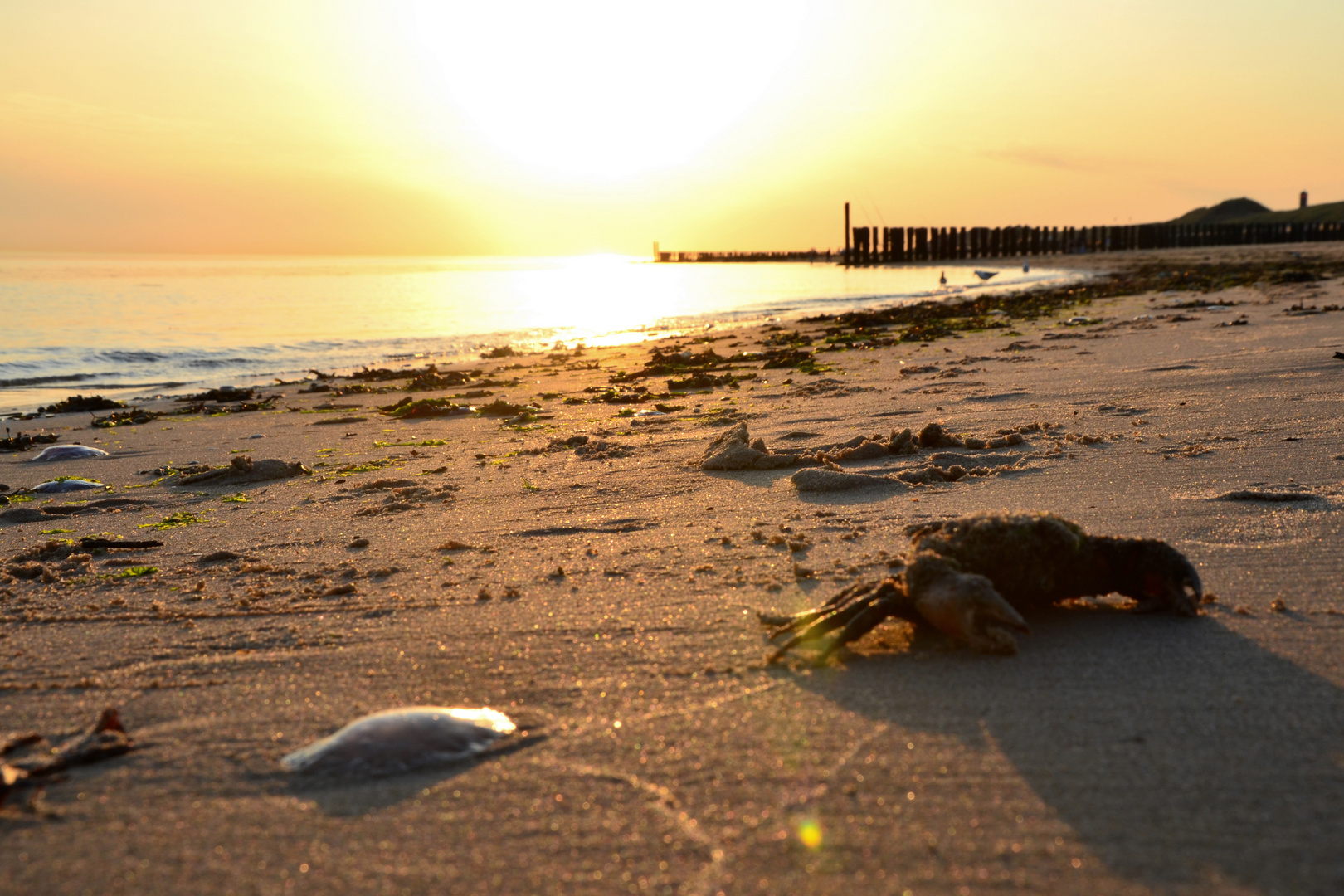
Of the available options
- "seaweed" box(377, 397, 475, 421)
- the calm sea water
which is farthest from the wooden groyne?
"seaweed" box(377, 397, 475, 421)

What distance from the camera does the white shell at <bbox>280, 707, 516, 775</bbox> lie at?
6.56ft

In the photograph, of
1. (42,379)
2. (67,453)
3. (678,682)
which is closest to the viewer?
(678,682)

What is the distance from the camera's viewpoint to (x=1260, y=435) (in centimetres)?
465

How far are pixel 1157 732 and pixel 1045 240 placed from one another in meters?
74.3

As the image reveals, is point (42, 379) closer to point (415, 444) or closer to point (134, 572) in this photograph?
point (415, 444)

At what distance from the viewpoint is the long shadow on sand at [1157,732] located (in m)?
1.57

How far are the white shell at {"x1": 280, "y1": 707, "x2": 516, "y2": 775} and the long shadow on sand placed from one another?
87cm

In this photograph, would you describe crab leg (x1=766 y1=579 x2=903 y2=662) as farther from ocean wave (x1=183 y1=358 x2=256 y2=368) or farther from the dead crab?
ocean wave (x1=183 y1=358 x2=256 y2=368)

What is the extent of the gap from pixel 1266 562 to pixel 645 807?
2347mm

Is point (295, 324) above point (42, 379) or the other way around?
above

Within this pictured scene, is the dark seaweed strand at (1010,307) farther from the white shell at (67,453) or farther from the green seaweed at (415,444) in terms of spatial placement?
the white shell at (67,453)

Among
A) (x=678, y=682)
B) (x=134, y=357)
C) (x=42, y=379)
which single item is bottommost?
(x=678, y=682)

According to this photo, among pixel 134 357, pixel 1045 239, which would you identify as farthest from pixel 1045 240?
→ pixel 134 357

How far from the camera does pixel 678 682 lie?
236 centimetres
